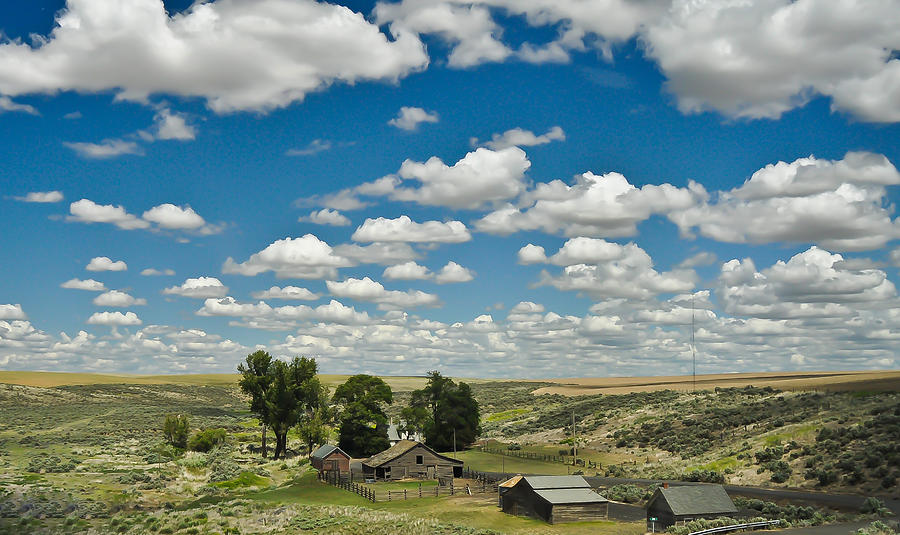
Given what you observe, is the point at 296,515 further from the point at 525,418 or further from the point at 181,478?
Answer: the point at 525,418

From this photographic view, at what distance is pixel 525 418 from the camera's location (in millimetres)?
139125

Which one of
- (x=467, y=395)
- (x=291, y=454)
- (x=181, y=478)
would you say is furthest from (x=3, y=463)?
(x=467, y=395)

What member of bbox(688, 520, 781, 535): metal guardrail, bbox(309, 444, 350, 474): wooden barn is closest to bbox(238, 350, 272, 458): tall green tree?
bbox(309, 444, 350, 474): wooden barn

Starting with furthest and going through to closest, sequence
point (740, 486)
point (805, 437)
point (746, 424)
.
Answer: point (746, 424), point (805, 437), point (740, 486)

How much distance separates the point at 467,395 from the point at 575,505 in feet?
176

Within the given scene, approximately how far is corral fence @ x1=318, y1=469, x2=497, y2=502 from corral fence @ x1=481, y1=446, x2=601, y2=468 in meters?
13.9

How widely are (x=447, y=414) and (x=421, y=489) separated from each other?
33405 millimetres

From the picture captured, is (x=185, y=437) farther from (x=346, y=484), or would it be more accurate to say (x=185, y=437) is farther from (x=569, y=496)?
(x=569, y=496)

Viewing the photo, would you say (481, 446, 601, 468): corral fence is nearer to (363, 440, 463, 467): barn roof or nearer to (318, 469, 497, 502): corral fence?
(318, 469, 497, 502): corral fence

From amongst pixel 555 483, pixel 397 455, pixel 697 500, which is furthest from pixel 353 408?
pixel 697 500

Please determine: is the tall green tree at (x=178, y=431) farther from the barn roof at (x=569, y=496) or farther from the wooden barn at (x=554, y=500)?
the barn roof at (x=569, y=496)

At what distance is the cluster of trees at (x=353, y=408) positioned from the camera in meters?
95.4

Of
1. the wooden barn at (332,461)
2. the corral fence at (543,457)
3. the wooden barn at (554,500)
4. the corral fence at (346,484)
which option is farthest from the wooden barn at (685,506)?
the wooden barn at (332,461)

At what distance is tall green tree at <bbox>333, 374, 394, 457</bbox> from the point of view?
311 ft
